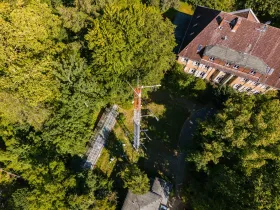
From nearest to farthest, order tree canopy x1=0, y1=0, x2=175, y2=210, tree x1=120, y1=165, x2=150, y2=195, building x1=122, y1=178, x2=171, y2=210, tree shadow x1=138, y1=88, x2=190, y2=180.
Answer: tree canopy x1=0, y1=0, x2=175, y2=210, tree x1=120, y1=165, x2=150, y2=195, building x1=122, y1=178, x2=171, y2=210, tree shadow x1=138, y1=88, x2=190, y2=180

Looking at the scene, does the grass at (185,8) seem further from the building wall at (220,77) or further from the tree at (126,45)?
the tree at (126,45)

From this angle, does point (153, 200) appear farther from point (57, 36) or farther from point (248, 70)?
point (57, 36)

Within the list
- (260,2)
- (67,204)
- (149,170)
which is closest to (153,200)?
(149,170)

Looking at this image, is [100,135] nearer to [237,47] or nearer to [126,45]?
[126,45]

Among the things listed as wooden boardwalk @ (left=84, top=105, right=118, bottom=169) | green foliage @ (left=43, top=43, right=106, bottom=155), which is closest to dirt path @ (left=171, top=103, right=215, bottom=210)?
wooden boardwalk @ (left=84, top=105, right=118, bottom=169)

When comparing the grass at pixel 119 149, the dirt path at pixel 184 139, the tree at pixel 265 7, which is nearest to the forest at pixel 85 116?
the dirt path at pixel 184 139

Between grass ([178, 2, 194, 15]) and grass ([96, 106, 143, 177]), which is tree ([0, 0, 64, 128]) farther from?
grass ([178, 2, 194, 15])
